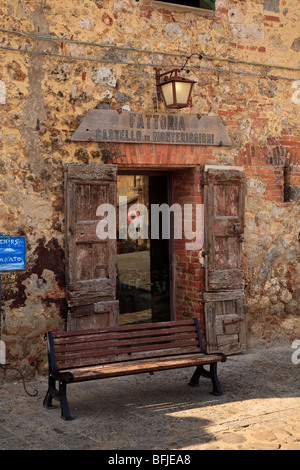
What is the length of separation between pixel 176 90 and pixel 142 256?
209cm

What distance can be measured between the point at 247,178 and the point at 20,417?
162 inches

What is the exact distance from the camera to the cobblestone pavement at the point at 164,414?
14.6 ft

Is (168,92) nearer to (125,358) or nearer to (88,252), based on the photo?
(88,252)

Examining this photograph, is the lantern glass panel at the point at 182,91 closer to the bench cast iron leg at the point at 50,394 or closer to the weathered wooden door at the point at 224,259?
the weathered wooden door at the point at 224,259

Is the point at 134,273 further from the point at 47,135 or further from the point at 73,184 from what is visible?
the point at 47,135

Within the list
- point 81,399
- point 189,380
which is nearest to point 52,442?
point 81,399

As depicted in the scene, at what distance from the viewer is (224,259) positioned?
7.24 m

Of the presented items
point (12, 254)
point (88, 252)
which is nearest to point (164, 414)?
point (88, 252)

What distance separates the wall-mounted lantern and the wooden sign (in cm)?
24

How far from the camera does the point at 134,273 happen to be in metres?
7.30

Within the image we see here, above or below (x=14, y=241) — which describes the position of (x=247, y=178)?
above

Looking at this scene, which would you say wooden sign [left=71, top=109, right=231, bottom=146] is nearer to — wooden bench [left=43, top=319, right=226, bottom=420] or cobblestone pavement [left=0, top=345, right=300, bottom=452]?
wooden bench [left=43, top=319, right=226, bottom=420]

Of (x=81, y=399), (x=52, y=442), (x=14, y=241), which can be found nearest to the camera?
(x=52, y=442)

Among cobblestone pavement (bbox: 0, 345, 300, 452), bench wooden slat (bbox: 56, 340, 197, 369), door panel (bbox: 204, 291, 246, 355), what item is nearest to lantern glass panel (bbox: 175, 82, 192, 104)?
door panel (bbox: 204, 291, 246, 355)
